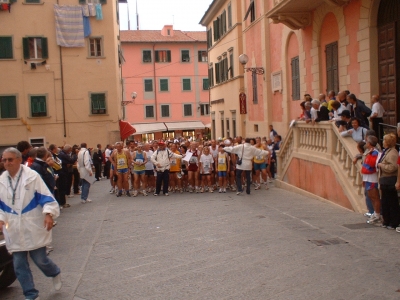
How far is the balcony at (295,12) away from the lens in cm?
1716

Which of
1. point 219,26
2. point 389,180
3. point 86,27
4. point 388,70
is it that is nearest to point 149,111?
point 219,26

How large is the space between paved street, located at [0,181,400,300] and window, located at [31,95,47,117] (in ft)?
75.2

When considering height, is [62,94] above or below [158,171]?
above

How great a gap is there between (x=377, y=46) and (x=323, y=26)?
369 cm

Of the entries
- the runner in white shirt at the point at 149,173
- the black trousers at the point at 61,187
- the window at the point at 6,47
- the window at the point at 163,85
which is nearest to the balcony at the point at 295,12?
the runner in white shirt at the point at 149,173

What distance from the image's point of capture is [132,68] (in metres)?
56.4

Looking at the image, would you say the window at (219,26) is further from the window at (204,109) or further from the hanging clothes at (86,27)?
the window at (204,109)

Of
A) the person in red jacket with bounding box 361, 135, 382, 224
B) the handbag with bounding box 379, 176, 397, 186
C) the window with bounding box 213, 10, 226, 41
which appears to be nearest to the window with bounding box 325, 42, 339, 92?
the person in red jacket with bounding box 361, 135, 382, 224

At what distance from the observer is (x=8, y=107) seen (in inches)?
1348

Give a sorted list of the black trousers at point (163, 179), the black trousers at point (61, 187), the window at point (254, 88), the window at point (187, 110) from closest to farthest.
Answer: the black trousers at point (61, 187) < the black trousers at point (163, 179) < the window at point (254, 88) < the window at point (187, 110)

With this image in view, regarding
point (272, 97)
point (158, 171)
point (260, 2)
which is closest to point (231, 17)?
point (260, 2)

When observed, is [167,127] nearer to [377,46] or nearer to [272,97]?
[272,97]

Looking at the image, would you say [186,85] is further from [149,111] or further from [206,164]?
[206,164]

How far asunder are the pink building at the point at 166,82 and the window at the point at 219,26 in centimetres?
1831
